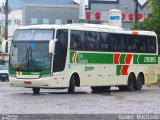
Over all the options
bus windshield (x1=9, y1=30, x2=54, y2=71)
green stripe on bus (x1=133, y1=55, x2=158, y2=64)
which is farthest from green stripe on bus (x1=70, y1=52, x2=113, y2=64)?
green stripe on bus (x1=133, y1=55, x2=158, y2=64)

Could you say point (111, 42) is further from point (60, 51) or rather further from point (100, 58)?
point (60, 51)

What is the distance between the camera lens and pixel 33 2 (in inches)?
3467

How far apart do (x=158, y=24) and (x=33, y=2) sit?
4324 cm

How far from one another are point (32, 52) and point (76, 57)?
7.19ft

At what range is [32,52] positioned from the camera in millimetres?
26250

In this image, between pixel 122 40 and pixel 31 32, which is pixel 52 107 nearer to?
pixel 31 32

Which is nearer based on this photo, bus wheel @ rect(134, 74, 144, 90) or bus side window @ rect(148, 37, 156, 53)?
bus wheel @ rect(134, 74, 144, 90)

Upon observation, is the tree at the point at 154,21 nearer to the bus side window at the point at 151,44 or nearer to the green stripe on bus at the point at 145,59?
the green stripe on bus at the point at 145,59

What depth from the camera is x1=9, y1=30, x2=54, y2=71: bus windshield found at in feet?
85.9

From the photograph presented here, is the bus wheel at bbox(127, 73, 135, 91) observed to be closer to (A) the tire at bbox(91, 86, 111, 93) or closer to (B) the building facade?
(A) the tire at bbox(91, 86, 111, 93)

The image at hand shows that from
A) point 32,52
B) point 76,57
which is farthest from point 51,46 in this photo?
point 76,57

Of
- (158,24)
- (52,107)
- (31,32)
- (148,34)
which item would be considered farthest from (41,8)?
(52,107)

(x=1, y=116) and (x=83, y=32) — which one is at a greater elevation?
(x=83, y=32)

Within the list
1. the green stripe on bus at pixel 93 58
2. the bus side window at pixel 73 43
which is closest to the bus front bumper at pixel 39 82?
the green stripe on bus at pixel 93 58
